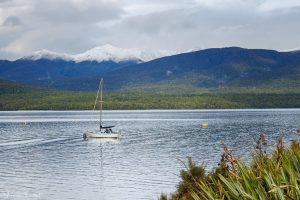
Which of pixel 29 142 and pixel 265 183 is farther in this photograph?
pixel 29 142

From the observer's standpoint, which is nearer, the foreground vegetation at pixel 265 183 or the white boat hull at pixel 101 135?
the foreground vegetation at pixel 265 183

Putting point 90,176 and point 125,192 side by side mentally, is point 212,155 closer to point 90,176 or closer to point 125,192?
point 90,176

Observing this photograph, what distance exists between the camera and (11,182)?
177 ft

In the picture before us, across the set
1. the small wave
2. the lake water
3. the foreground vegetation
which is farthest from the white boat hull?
the foreground vegetation

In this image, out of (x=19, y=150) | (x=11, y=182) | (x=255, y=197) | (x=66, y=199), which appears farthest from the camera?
(x=19, y=150)

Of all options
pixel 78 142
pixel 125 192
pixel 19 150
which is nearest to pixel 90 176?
pixel 125 192

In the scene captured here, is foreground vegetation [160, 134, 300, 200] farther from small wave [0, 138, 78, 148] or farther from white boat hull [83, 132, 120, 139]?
white boat hull [83, 132, 120, 139]

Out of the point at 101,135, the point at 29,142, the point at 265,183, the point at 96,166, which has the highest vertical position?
the point at 265,183

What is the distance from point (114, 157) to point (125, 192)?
105 ft

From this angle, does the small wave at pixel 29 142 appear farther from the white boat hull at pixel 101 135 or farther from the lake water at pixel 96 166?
the white boat hull at pixel 101 135

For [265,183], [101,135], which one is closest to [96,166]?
[101,135]

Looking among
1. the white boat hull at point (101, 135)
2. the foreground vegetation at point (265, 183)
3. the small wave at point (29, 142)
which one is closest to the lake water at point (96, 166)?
the small wave at point (29, 142)

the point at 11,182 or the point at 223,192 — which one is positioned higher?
the point at 223,192

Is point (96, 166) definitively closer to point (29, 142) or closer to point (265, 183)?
point (29, 142)
